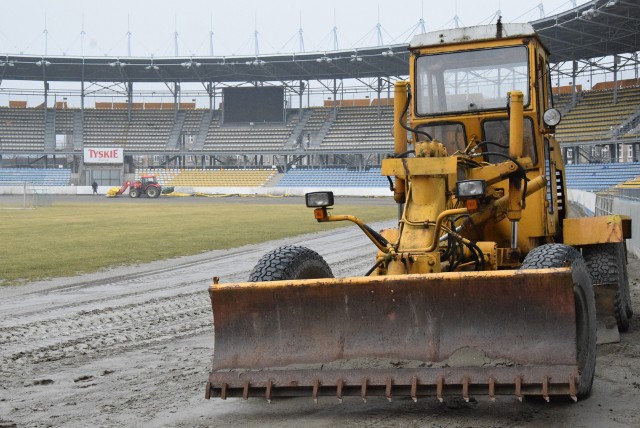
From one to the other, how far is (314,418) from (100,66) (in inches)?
2830

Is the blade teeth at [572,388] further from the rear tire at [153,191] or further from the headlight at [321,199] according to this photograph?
the rear tire at [153,191]


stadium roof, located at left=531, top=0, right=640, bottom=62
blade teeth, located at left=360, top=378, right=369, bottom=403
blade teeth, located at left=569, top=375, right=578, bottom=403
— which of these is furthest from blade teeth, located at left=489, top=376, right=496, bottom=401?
stadium roof, located at left=531, top=0, right=640, bottom=62

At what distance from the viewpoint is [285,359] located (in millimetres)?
5973

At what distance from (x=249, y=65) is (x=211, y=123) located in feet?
26.0

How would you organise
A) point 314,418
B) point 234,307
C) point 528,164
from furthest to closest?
point 528,164 < point 234,307 < point 314,418

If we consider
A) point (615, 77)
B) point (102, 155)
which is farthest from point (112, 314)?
point (102, 155)

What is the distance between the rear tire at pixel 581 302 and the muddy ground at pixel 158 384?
0.67 ft

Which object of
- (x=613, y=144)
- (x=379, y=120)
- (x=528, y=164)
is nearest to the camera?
(x=528, y=164)

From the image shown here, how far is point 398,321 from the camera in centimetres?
583

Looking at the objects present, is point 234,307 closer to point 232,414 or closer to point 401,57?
point 232,414

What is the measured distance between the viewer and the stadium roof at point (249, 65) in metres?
54.6

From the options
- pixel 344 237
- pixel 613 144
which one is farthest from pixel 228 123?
pixel 344 237

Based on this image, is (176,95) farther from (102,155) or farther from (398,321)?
(398,321)

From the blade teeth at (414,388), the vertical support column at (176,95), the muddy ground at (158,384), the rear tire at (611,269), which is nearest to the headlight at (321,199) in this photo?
the muddy ground at (158,384)
